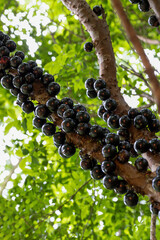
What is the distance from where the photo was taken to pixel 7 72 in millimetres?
2699

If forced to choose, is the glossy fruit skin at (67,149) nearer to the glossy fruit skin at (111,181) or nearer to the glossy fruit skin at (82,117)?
the glossy fruit skin at (82,117)

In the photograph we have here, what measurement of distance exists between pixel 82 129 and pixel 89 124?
0.43ft

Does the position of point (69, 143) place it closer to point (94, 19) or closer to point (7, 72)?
point (7, 72)

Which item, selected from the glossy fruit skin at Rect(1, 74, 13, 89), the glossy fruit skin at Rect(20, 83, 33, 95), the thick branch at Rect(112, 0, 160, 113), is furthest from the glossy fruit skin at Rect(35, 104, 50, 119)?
the thick branch at Rect(112, 0, 160, 113)

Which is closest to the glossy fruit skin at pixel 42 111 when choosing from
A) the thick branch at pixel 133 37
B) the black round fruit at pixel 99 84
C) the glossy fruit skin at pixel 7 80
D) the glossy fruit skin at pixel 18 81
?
the glossy fruit skin at pixel 18 81

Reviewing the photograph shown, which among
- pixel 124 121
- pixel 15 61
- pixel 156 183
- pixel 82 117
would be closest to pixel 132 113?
pixel 124 121

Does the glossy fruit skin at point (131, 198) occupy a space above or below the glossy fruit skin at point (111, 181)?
below

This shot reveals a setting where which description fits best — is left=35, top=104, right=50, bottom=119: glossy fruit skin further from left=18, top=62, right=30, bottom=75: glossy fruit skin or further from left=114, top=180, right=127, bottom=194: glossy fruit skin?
left=114, top=180, right=127, bottom=194: glossy fruit skin

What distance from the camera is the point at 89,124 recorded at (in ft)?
7.55

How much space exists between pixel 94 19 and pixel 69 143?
1.52m

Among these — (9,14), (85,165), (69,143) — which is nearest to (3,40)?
(69,143)

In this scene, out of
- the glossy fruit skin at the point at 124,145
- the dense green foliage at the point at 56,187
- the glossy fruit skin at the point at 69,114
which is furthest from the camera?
the dense green foliage at the point at 56,187

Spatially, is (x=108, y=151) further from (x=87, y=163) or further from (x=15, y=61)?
(x=15, y=61)

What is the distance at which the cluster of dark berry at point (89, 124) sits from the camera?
2057mm
